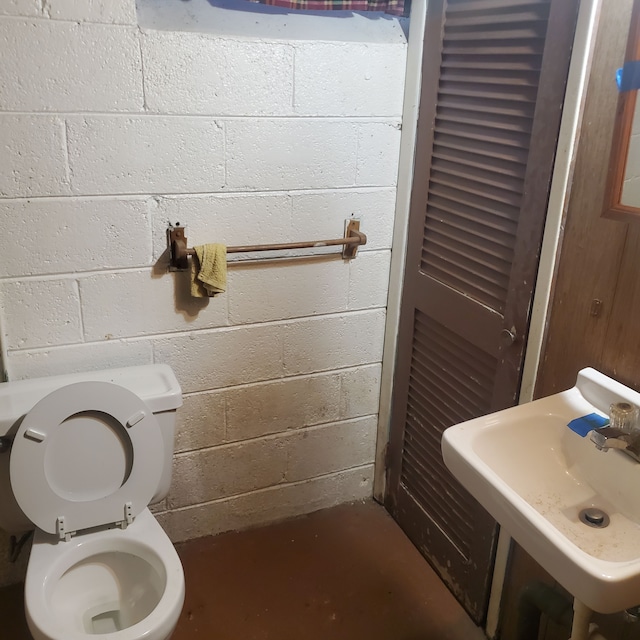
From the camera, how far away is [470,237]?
171 centimetres

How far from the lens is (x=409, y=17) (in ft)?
5.99

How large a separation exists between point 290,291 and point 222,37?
0.75m

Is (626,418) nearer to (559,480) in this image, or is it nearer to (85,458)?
(559,480)

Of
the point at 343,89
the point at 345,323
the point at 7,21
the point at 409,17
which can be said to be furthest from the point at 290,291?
the point at 7,21

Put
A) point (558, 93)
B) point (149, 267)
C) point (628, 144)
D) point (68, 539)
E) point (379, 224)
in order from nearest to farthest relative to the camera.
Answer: point (628, 144) < point (558, 93) < point (68, 539) < point (149, 267) < point (379, 224)

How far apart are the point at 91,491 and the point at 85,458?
9cm

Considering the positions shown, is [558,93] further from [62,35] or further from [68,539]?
[68,539]

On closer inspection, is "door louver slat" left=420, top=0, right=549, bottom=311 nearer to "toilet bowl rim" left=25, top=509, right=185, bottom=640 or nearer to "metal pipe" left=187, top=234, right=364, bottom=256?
"metal pipe" left=187, top=234, right=364, bottom=256

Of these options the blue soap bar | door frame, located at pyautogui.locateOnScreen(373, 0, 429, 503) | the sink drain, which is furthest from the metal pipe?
the sink drain

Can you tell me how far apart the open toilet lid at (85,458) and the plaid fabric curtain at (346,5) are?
1098 millimetres

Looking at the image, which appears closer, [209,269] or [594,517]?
[594,517]

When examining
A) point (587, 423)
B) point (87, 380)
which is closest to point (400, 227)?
point (587, 423)

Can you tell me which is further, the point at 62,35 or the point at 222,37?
the point at 222,37

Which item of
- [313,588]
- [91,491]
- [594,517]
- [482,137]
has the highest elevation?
[482,137]
